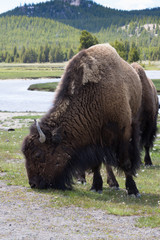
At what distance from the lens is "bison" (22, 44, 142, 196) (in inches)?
300

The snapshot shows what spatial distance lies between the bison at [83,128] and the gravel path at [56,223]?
2.31 feet

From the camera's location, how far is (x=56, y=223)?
5836 millimetres

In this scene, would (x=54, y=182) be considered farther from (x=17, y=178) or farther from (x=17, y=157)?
(x=17, y=157)

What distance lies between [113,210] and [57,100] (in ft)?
8.49

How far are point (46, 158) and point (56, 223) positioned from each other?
194cm

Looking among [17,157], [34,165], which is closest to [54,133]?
[34,165]

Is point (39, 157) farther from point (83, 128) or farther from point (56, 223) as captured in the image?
point (56, 223)

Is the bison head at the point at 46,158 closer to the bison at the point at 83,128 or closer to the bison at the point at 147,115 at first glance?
the bison at the point at 83,128

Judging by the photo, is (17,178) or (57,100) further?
(17,178)

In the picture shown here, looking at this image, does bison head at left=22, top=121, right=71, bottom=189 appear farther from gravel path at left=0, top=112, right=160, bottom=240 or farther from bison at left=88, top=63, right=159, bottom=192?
bison at left=88, top=63, right=159, bottom=192

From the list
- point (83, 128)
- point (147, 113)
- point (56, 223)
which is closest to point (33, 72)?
point (147, 113)

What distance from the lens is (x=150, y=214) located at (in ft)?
21.8

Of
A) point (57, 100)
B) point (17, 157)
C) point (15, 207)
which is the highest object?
point (57, 100)

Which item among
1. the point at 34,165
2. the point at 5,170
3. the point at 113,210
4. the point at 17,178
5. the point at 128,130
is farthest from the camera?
the point at 5,170
